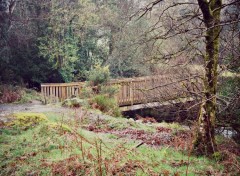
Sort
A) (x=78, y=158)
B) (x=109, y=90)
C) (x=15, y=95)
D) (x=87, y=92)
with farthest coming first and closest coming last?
(x=15, y=95) → (x=109, y=90) → (x=87, y=92) → (x=78, y=158)

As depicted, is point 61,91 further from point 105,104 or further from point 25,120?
point 25,120

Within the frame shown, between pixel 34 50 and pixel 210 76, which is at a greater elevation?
pixel 34 50

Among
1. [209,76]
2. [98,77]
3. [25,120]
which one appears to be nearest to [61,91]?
[98,77]

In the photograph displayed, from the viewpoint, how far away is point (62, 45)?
63.8 feet

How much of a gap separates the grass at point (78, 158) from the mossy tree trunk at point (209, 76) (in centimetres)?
38

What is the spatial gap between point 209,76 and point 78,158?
9.86 ft

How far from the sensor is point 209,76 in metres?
5.90

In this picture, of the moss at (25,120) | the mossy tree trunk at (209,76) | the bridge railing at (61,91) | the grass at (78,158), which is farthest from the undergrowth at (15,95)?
the mossy tree trunk at (209,76)

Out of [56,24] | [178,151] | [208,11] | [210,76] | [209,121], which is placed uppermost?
[56,24]

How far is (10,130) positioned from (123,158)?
3346 mm

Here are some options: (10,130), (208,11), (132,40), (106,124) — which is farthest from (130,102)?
(208,11)

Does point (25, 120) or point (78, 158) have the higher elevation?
point (25, 120)

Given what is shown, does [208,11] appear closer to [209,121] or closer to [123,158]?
[209,121]

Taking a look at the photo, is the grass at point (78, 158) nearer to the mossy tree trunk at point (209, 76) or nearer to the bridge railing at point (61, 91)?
the mossy tree trunk at point (209, 76)
